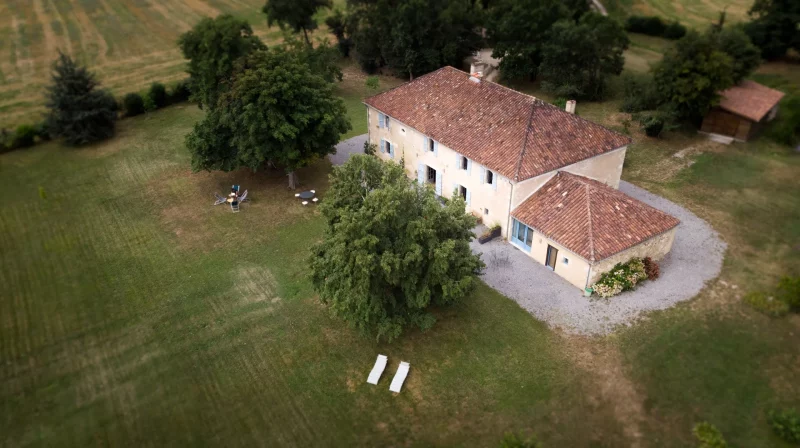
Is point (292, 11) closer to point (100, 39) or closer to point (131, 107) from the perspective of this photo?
point (131, 107)

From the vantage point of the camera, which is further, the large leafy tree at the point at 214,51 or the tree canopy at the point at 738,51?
the tree canopy at the point at 738,51

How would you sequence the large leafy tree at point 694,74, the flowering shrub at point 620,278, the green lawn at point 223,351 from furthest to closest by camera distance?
the large leafy tree at point 694,74, the flowering shrub at point 620,278, the green lawn at point 223,351

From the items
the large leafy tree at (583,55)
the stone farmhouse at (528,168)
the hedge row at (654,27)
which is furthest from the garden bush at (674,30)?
the stone farmhouse at (528,168)

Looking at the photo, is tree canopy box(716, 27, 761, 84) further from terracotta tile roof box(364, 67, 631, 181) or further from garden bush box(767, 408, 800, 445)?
garden bush box(767, 408, 800, 445)

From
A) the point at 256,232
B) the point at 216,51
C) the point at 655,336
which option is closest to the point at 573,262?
the point at 655,336

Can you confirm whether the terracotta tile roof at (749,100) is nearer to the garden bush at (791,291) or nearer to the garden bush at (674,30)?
the garden bush at (791,291)
